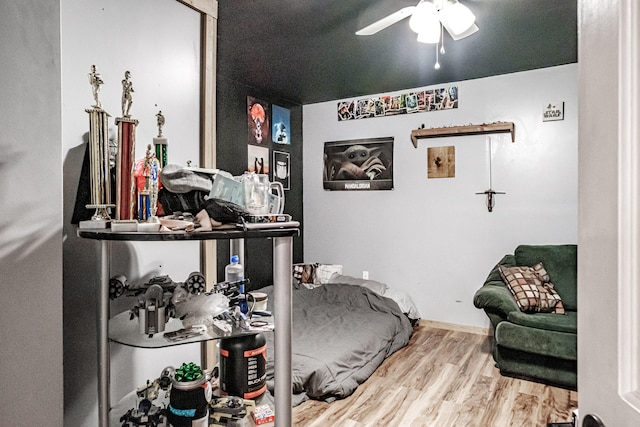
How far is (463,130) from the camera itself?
13.7 ft

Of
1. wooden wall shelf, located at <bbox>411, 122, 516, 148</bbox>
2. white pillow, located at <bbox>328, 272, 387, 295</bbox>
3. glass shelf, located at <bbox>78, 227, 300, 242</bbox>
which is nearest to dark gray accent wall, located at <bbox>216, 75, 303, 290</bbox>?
white pillow, located at <bbox>328, 272, 387, 295</bbox>

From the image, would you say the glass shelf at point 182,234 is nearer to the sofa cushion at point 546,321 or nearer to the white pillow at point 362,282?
the sofa cushion at point 546,321

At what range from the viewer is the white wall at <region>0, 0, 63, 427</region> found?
1.05 m

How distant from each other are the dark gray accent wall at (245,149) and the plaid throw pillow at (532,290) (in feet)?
8.20

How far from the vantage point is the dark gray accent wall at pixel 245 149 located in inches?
166

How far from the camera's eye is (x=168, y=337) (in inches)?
49.3

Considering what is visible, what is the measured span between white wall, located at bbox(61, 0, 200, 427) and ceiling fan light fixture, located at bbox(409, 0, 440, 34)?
47.7 inches

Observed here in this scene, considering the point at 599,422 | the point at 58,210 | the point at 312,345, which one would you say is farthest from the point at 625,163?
the point at 312,345

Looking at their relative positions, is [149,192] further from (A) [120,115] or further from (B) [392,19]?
(B) [392,19]

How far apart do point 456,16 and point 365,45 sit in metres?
1.13

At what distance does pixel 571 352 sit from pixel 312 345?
184 cm

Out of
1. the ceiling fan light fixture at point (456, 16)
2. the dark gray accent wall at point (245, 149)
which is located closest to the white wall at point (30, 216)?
the ceiling fan light fixture at point (456, 16)

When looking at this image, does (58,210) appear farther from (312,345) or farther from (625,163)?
(312,345)

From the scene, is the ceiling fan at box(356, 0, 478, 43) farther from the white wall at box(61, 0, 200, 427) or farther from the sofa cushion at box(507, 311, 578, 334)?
the sofa cushion at box(507, 311, 578, 334)
